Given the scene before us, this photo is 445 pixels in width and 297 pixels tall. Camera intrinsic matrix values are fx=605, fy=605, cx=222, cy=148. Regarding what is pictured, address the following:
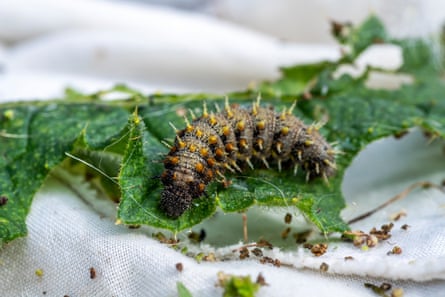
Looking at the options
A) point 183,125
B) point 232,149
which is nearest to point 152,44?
point 183,125

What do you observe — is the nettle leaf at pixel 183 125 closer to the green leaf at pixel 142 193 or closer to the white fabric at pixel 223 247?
the green leaf at pixel 142 193

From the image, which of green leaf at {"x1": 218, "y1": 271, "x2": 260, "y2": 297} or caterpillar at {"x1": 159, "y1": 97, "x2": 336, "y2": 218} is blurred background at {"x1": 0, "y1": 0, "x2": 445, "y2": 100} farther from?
green leaf at {"x1": 218, "y1": 271, "x2": 260, "y2": 297}

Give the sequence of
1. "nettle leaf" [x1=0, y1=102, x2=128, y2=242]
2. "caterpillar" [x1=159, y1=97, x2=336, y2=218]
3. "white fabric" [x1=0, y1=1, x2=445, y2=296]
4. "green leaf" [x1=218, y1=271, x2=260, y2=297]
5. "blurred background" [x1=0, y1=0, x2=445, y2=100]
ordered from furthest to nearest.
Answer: "blurred background" [x1=0, y1=0, x2=445, y2=100]
"nettle leaf" [x1=0, y1=102, x2=128, y2=242]
"caterpillar" [x1=159, y1=97, x2=336, y2=218]
"white fabric" [x1=0, y1=1, x2=445, y2=296]
"green leaf" [x1=218, y1=271, x2=260, y2=297]

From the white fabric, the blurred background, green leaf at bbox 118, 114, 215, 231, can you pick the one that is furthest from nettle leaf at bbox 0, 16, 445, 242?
the blurred background

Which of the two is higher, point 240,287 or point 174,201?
point 174,201

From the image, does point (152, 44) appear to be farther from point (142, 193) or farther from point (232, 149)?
point (142, 193)
